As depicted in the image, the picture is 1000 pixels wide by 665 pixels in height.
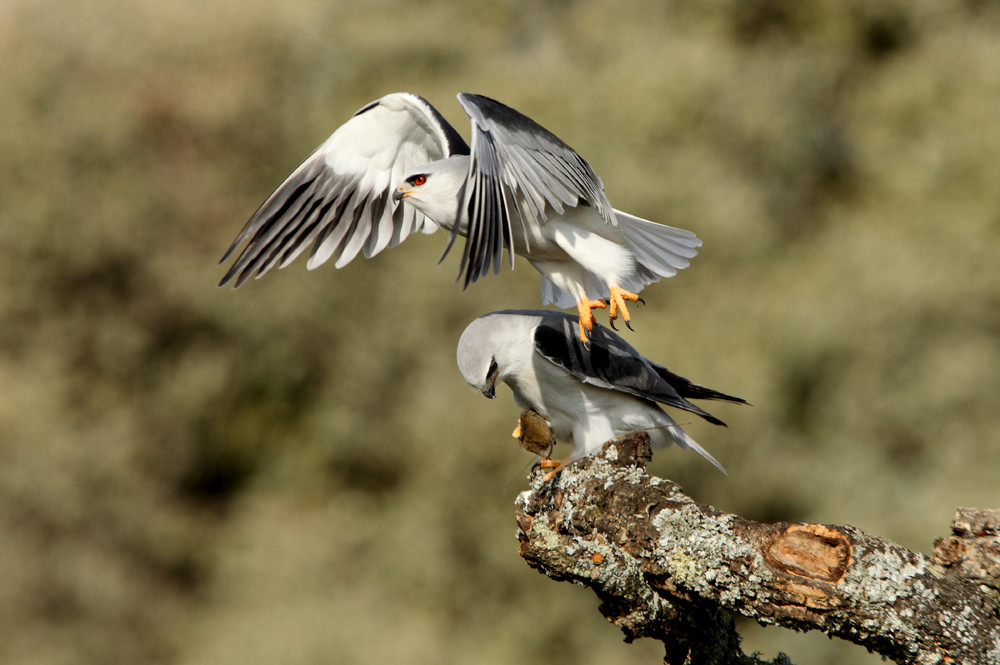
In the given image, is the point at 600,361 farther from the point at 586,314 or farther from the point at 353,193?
the point at 353,193

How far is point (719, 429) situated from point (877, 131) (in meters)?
3.63

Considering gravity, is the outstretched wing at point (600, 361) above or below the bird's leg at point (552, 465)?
above

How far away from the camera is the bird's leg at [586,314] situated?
3.47m

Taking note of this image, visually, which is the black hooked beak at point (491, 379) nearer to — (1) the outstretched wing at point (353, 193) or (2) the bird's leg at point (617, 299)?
(2) the bird's leg at point (617, 299)

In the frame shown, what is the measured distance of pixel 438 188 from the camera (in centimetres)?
349

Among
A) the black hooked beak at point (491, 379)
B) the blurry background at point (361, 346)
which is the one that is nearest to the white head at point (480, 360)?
the black hooked beak at point (491, 379)

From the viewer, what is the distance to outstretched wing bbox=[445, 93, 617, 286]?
3.02 m

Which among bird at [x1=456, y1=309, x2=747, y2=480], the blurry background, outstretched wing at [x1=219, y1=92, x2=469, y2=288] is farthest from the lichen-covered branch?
the blurry background

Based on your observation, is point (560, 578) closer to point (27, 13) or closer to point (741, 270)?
point (741, 270)

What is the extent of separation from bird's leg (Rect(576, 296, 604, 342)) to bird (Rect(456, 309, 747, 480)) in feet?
0.29

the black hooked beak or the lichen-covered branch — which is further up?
the black hooked beak

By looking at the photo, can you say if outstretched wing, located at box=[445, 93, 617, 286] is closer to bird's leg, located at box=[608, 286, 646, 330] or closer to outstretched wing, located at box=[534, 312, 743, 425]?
bird's leg, located at box=[608, 286, 646, 330]

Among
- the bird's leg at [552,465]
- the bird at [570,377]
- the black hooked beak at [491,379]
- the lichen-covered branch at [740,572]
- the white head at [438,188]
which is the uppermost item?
the white head at [438,188]

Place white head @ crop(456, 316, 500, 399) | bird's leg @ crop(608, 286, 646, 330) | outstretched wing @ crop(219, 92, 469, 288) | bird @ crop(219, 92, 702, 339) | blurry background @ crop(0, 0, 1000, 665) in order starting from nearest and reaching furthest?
bird @ crop(219, 92, 702, 339)
bird's leg @ crop(608, 286, 646, 330)
white head @ crop(456, 316, 500, 399)
outstretched wing @ crop(219, 92, 469, 288)
blurry background @ crop(0, 0, 1000, 665)
